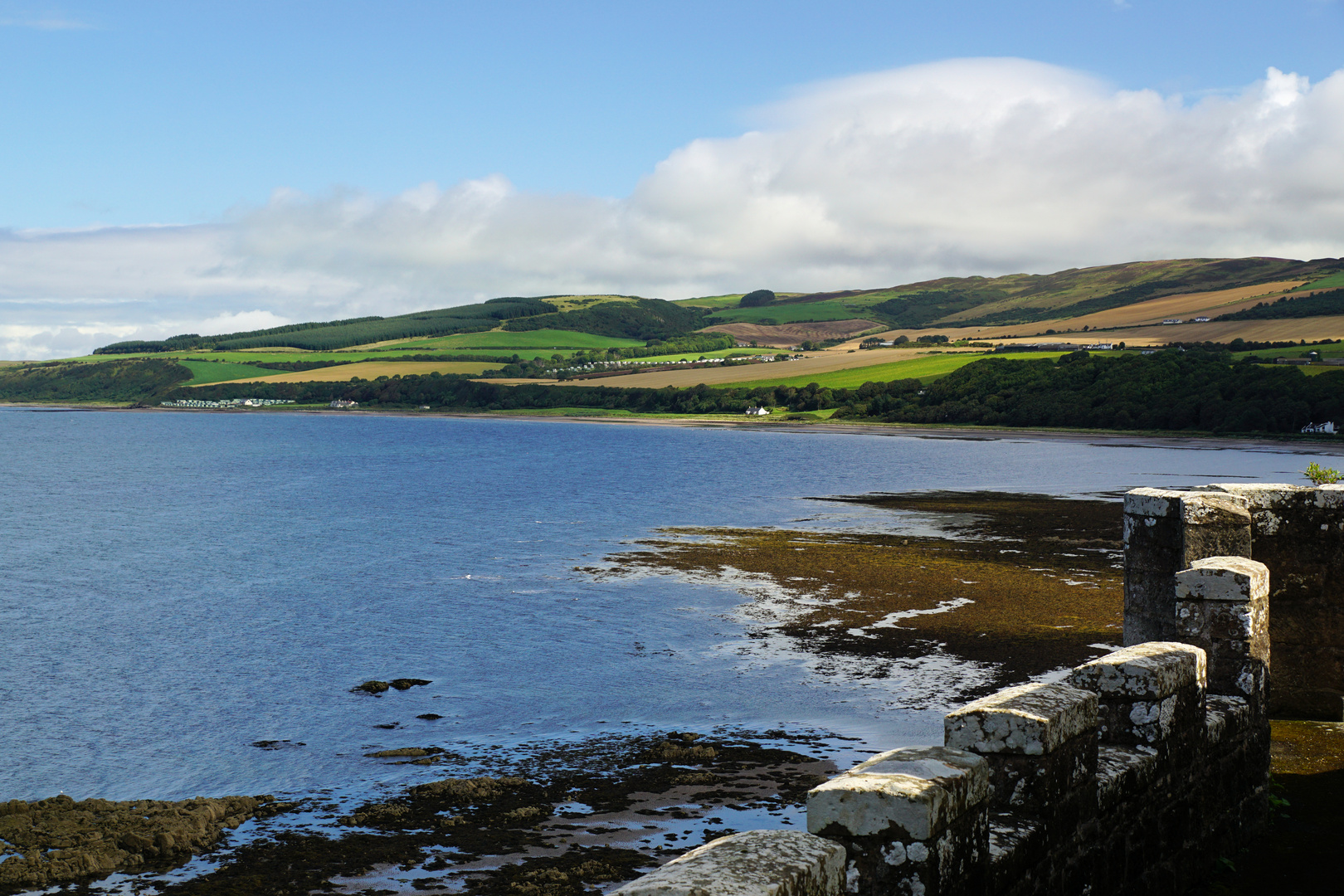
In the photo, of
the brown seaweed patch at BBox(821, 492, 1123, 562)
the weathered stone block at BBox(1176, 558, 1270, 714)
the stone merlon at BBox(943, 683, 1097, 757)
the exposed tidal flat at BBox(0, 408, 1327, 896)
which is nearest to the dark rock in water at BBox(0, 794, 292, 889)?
the exposed tidal flat at BBox(0, 408, 1327, 896)

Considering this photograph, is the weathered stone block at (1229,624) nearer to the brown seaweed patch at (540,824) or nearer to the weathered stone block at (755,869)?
the weathered stone block at (755,869)

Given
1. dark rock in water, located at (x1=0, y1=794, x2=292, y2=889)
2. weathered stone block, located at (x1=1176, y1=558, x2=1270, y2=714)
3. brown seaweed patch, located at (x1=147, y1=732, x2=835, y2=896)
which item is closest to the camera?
weathered stone block, located at (x1=1176, y1=558, x2=1270, y2=714)

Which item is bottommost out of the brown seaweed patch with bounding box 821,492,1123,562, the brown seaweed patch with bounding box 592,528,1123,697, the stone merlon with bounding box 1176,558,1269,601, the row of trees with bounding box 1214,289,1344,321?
the brown seaweed patch with bounding box 592,528,1123,697

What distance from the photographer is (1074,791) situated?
6887 mm

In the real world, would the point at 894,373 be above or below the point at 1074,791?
above

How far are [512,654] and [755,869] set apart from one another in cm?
2250

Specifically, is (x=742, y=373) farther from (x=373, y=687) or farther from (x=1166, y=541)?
(x=1166, y=541)

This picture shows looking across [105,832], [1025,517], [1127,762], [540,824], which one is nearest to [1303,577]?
[1127,762]

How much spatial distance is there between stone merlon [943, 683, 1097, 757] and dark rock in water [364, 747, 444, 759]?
13613mm

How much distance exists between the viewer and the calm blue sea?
1964cm

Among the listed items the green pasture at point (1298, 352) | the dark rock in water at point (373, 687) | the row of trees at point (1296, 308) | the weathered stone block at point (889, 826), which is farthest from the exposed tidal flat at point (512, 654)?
the row of trees at point (1296, 308)

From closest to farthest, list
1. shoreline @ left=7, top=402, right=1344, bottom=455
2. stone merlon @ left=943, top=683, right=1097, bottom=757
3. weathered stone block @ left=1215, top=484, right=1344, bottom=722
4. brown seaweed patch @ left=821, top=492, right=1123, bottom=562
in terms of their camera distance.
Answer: stone merlon @ left=943, top=683, right=1097, bottom=757 → weathered stone block @ left=1215, top=484, right=1344, bottom=722 → brown seaweed patch @ left=821, top=492, right=1123, bottom=562 → shoreline @ left=7, top=402, right=1344, bottom=455

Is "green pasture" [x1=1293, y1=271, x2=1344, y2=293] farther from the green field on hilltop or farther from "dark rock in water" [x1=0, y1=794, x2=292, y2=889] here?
"dark rock in water" [x1=0, y1=794, x2=292, y2=889]

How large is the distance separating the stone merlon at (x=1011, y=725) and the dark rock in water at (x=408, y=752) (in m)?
13.6
